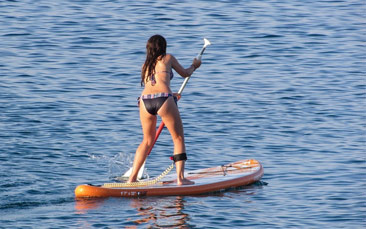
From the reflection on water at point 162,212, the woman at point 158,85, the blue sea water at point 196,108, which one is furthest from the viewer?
the woman at point 158,85

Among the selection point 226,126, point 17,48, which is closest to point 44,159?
point 226,126

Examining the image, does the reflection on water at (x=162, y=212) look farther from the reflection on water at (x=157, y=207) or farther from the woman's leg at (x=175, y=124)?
the woman's leg at (x=175, y=124)

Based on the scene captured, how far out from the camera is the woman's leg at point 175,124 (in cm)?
974

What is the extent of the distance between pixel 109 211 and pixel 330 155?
4365 millimetres

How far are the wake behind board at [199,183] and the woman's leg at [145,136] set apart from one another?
0.25m

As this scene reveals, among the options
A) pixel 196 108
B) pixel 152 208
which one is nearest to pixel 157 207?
pixel 152 208

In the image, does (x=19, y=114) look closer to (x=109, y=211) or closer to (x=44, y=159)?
(x=44, y=159)

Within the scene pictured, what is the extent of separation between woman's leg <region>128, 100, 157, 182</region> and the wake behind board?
0.83 feet

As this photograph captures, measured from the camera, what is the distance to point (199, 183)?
1037cm

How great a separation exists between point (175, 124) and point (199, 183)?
3.07 ft

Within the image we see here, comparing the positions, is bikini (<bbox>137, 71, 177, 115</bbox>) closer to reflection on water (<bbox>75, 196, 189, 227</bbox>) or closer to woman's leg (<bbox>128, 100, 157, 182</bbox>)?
woman's leg (<bbox>128, 100, 157, 182</bbox>)

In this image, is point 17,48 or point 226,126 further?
point 17,48

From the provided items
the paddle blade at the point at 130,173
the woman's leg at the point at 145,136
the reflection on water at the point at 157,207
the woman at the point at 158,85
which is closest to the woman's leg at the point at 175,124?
the woman at the point at 158,85

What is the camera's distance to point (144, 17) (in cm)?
2389
